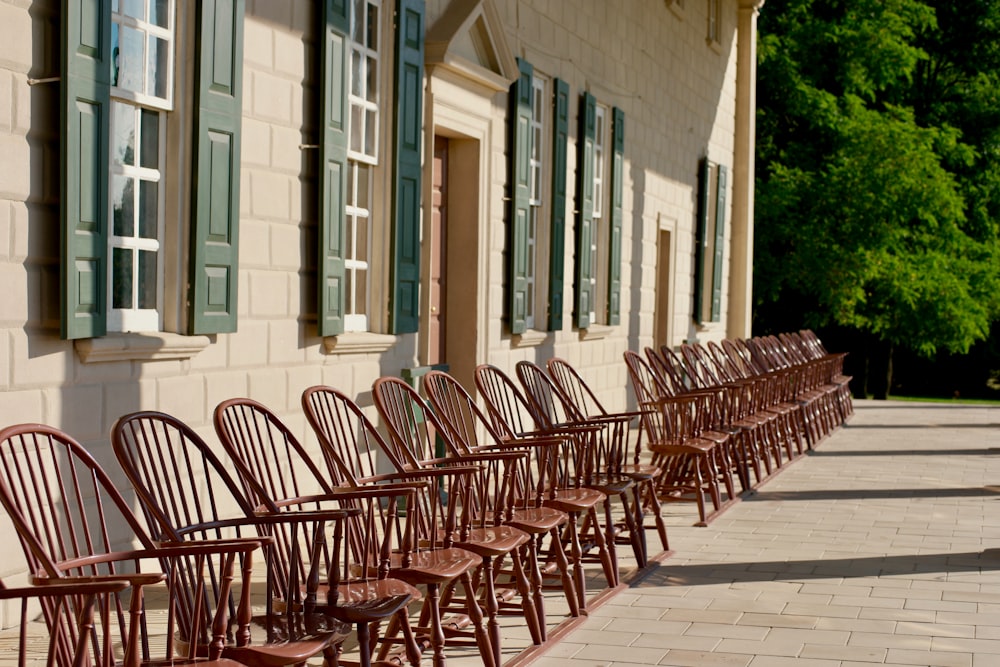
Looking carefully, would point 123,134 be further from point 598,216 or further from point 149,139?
point 598,216

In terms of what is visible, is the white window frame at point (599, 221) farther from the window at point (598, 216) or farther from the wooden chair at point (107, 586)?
the wooden chair at point (107, 586)

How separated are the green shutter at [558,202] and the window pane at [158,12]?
4.58 m

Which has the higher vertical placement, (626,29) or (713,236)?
(626,29)

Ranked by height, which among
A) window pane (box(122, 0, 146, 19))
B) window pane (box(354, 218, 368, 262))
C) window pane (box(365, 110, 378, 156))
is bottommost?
window pane (box(354, 218, 368, 262))

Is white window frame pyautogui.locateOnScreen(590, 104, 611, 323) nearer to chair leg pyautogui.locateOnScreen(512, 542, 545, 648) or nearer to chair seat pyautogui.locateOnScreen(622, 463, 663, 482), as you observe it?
chair seat pyautogui.locateOnScreen(622, 463, 663, 482)

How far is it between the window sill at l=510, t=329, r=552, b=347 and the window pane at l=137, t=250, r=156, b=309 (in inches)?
154

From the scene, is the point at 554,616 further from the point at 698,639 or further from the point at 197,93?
the point at 197,93

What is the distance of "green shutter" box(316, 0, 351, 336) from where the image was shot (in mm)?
6000

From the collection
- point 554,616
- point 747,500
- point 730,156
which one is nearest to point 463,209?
point 747,500

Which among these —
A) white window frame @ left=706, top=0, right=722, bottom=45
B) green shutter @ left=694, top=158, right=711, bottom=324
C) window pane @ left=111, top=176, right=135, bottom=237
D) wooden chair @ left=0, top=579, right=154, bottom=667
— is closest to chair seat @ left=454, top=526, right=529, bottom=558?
wooden chair @ left=0, top=579, right=154, bottom=667

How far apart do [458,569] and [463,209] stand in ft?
15.3

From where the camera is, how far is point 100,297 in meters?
4.49

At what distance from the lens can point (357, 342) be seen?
645 cm

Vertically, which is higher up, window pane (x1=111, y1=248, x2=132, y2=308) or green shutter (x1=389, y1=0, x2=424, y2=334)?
green shutter (x1=389, y1=0, x2=424, y2=334)
